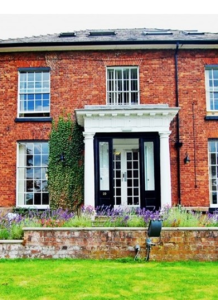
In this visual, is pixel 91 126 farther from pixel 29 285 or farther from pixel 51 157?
pixel 29 285

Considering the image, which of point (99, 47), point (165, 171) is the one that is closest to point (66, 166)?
point (165, 171)

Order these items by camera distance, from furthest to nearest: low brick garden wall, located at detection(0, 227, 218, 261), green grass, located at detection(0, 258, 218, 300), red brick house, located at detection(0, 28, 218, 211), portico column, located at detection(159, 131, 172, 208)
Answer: red brick house, located at detection(0, 28, 218, 211), portico column, located at detection(159, 131, 172, 208), low brick garden wall, located at detection(0, 227, 218, 261), green grass, located at detection(0, 258, 218, 300)

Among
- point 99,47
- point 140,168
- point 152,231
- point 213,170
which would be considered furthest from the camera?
point 99,47

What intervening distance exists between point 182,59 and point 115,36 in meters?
3.30

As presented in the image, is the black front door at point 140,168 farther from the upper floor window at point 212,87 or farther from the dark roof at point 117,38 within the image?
the dark roof at point 117,38

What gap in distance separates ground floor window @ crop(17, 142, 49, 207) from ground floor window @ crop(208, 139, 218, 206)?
21.9 feet

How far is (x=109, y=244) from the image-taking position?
8656 millimetres

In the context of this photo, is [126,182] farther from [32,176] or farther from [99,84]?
[99,84]

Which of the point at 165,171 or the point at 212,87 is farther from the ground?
the point at 212,87

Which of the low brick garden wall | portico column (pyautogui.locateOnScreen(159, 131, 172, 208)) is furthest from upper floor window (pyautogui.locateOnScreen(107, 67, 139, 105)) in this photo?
the low brick garden wall

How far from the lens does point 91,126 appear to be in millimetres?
12750

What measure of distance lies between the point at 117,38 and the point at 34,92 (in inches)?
168

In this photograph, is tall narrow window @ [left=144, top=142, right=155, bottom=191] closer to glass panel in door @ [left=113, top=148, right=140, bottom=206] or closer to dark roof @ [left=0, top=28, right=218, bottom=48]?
glass panel in door @ [left=113, top=148, right=140, bottom=206]

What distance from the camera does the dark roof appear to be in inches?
553
